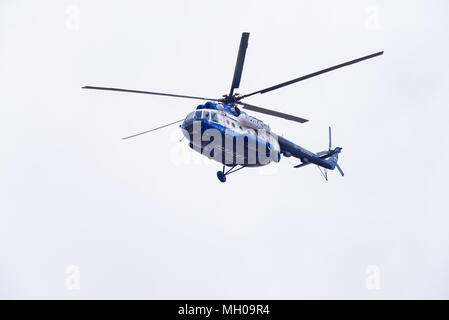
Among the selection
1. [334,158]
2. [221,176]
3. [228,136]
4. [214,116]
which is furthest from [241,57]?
[334,158]

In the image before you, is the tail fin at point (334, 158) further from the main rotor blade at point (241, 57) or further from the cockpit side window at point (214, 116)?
the cockpit side window at point (214, 116)

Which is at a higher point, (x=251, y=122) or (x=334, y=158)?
(x=251, y=122)

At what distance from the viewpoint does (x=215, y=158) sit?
105 feet

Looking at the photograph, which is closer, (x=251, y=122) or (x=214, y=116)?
(x=214, y=116)

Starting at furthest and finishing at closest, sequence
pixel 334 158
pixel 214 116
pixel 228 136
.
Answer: pixel 334 158 < pixel 228 136 < pixel 214 116

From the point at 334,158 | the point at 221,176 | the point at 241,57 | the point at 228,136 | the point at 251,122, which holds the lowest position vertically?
the point at 221,176

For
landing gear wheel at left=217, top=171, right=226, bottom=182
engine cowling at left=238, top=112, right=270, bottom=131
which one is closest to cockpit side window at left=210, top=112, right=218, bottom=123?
engine cowling at left=238, top=112, right=270, bottom=131

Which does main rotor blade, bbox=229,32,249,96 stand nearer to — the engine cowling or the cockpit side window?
the engine cowling

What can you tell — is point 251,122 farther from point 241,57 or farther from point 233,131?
point 241,57

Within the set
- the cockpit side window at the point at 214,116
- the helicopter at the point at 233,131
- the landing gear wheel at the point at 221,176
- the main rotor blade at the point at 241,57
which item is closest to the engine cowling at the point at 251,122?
the helicopter at the point at 233,131

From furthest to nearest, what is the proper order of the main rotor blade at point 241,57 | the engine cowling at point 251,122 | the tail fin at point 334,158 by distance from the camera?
the tail fin at point 334,158, the engine cowling at point 251,122, the main rotor blade at point 241,57

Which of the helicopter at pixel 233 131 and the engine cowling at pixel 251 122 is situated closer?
the helicopter at pixel 233 131

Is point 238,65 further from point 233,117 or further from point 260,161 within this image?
point 260,161
